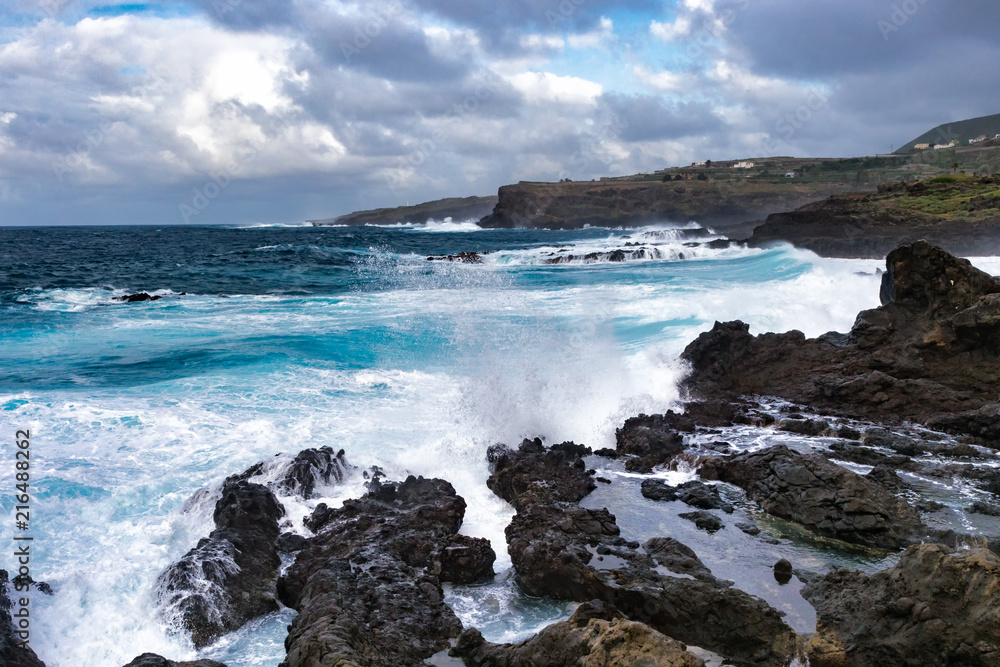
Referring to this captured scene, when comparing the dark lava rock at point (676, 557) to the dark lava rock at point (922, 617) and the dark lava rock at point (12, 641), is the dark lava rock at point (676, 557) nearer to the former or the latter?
the dark lava rock at point (922, 617)

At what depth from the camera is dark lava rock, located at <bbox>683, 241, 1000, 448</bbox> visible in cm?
1185

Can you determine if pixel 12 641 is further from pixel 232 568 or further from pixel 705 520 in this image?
pixel 705 520

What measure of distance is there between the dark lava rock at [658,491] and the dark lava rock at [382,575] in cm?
273

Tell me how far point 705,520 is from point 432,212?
544ft

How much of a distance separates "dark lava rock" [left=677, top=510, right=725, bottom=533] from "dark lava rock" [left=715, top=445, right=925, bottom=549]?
80cm

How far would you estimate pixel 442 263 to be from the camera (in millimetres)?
44312

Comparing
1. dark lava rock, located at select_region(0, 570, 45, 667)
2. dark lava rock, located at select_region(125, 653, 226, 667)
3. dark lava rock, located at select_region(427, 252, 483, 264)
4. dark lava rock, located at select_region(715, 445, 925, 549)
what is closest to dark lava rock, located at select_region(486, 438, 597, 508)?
dark lava rock, located at select_region(715, 445, 925, 549)

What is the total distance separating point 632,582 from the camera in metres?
6.45

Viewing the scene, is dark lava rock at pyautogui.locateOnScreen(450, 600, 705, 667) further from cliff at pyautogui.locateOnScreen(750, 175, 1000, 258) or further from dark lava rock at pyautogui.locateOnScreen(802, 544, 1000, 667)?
cliff at pyautogui.locateOnScreen(750, 175, 1000, 258)

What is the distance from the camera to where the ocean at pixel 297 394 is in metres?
6.85

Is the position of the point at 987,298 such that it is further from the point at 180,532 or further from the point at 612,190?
the point at 612,190

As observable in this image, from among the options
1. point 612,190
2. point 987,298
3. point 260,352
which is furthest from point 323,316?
point 612,190

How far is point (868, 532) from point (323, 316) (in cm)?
1847

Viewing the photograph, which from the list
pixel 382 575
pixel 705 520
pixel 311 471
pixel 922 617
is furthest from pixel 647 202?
pixel 922 617
